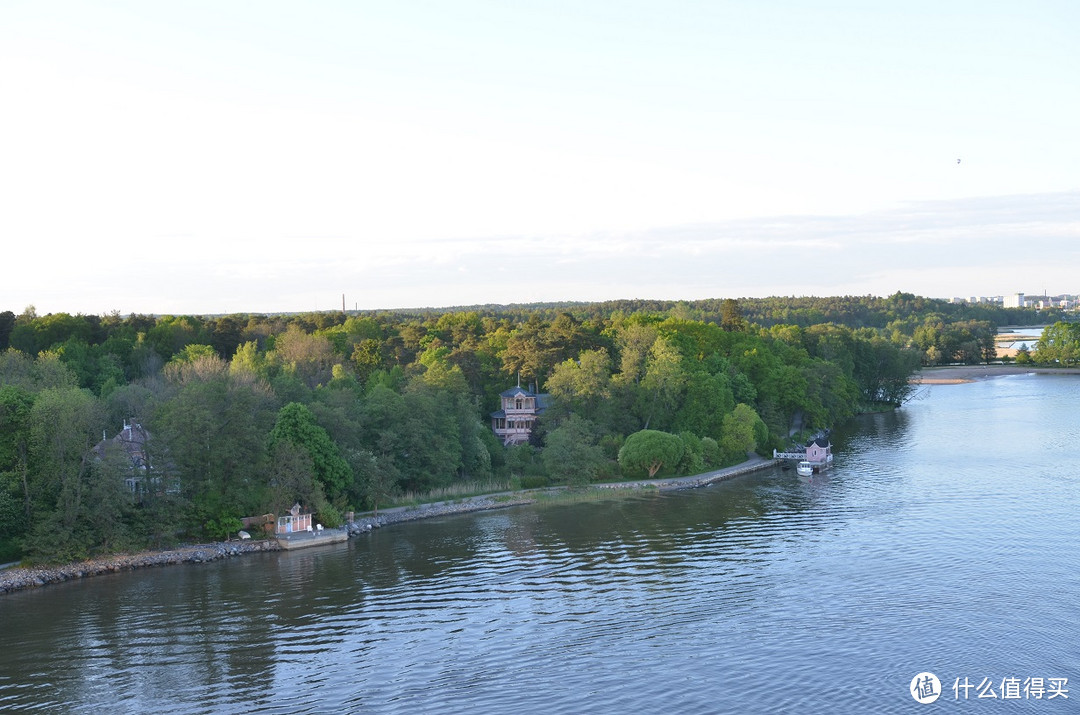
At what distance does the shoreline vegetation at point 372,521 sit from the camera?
40344 mm

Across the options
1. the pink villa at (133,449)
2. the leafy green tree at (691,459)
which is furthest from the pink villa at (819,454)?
the pink villa at (133,449)

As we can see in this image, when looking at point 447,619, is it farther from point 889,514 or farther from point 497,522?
point 889,514

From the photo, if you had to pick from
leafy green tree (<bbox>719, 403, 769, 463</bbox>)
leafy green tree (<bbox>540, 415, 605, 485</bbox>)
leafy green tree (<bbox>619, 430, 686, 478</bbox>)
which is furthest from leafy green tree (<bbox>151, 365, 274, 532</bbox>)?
leafy green tree (<bbox>719, 403, 769, 463</bbox>)

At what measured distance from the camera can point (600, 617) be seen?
3400 centimetres

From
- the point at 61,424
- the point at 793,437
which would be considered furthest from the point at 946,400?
the point at 61,424

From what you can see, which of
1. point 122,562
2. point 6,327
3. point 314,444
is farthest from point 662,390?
point 6,327

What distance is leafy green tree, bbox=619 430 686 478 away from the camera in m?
64.0

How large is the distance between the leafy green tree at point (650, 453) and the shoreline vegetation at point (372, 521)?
146 centimetres

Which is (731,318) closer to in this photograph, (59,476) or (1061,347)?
(1061,347)

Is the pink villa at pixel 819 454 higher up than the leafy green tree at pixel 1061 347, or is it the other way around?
the leafy green tree at pixel 1061 347

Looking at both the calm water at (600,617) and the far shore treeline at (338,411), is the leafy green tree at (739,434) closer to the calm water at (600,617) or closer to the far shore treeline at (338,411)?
the far shore treeline at (338,411)

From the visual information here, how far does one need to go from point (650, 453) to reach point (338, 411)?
22663 millimetres

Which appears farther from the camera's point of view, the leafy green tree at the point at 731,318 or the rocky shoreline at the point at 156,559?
the leafy green tree at the point at 731,318

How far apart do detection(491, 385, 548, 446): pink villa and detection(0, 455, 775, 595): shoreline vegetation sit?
475 inches
